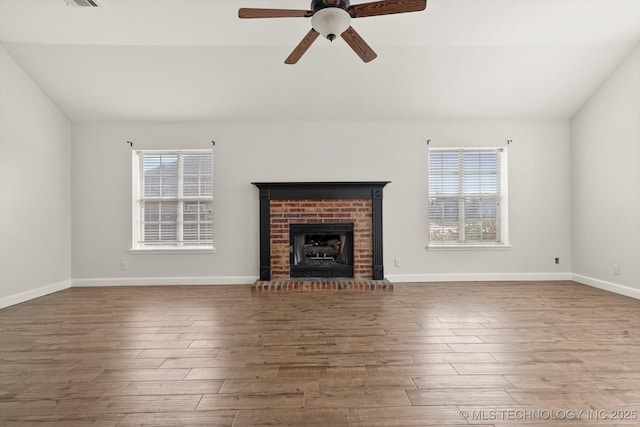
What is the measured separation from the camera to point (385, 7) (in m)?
2.28

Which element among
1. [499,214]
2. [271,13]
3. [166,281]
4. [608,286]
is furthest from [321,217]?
[608,286]

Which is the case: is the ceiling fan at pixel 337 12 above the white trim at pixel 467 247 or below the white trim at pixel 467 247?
above

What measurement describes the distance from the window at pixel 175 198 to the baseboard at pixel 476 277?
9.72 ft

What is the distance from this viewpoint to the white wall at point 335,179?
4.80m

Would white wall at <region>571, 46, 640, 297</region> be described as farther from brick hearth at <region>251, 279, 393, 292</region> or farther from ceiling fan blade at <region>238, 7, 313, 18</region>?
ceiling fan blade at <region>238, 7, 313, 18</region>

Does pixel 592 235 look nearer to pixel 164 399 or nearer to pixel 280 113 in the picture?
pixel 280 113

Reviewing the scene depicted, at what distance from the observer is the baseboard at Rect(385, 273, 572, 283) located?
4828mm

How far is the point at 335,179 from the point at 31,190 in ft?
13.0

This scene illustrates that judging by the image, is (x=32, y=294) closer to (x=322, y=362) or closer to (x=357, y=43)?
(x=322, y=362)

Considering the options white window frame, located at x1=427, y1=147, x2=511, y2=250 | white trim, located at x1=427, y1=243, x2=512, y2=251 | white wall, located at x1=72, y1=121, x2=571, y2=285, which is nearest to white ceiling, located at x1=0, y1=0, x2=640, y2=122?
white wall, located at x1=72, y1=121, x2=571, y2=285

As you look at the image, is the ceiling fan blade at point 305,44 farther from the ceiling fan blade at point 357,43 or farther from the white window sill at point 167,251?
the white window sill at point 167,251

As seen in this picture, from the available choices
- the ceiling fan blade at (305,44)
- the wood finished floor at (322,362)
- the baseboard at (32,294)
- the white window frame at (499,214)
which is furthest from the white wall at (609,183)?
the baseboard at (32,294)

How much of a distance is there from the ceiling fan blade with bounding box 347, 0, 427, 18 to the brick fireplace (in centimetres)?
259

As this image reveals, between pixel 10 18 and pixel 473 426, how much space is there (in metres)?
5.26
